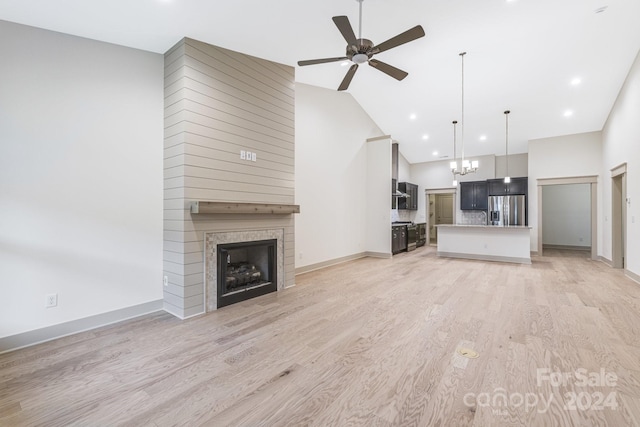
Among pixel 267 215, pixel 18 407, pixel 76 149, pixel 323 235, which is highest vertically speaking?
pixel 76 149

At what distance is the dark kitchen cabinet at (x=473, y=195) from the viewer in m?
9.16

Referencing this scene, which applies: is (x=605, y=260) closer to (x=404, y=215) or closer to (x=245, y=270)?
(x=404, y=215)

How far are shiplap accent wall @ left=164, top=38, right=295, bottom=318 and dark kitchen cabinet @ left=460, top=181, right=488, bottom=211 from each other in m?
7.53

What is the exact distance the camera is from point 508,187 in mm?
8648

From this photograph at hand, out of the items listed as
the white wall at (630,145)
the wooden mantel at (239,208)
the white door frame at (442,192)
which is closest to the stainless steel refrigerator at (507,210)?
the white door frame at (442,192)

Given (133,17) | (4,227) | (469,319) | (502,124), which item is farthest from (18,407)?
(502,124)

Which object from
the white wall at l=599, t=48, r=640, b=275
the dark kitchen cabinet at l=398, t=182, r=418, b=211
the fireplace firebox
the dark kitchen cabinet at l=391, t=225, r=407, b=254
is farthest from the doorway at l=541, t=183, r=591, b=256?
the fireplace firebox

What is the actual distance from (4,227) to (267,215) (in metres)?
2.72

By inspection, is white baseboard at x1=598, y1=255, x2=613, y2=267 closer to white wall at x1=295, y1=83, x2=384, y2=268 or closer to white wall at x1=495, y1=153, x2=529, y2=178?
white wall at x1=495, y1=153, x2=529, y2=178

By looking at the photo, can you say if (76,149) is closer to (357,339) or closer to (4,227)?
(4,227)

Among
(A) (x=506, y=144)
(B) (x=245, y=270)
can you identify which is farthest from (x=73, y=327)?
(A) (x=506, y=144)

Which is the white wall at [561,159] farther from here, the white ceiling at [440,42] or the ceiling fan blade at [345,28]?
the ceiling fan blade at [345,28]

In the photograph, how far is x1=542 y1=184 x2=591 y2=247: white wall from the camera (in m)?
9.42

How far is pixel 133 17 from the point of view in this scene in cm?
295
